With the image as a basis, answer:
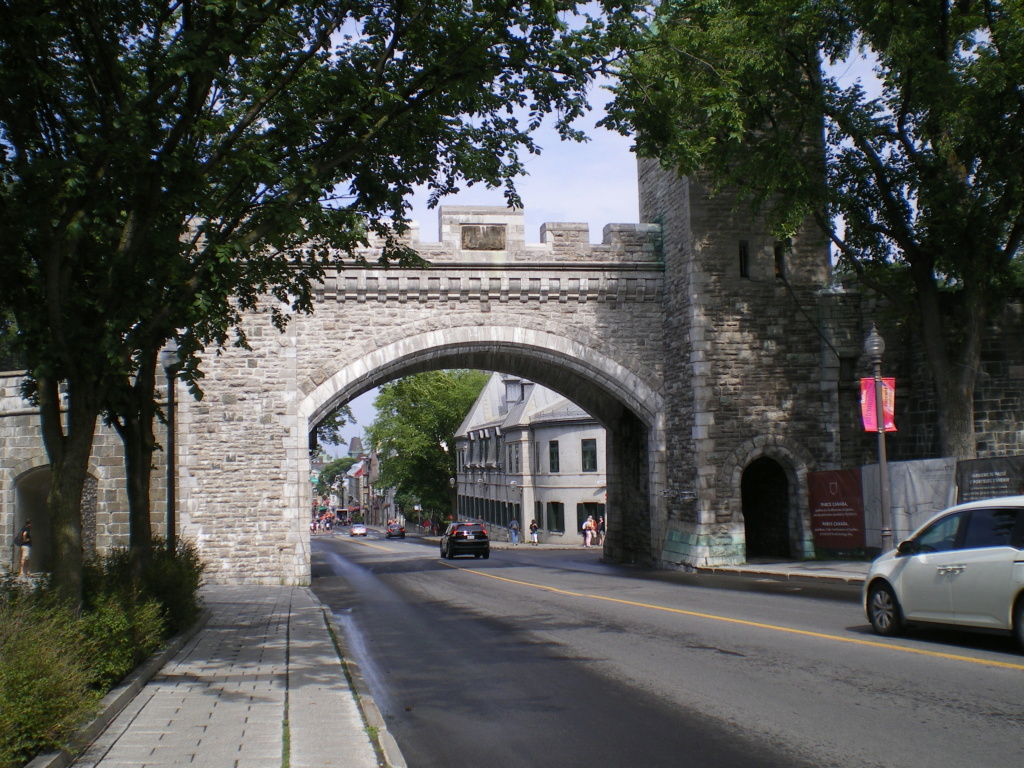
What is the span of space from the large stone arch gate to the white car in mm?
12932

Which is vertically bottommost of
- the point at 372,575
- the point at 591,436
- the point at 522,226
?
the point at 372,575

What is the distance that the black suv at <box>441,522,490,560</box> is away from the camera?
31.7 meters

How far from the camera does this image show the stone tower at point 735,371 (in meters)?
20.9

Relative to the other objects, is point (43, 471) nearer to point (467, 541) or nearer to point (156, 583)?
point (156, 583)

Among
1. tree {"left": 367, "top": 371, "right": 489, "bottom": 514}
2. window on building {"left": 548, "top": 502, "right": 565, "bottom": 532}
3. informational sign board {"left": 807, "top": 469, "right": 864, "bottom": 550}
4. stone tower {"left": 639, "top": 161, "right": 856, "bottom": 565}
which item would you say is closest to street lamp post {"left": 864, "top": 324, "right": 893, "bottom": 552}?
informational sign board {"left": 807, "top": 469, "right": 864, "bottom": 550}

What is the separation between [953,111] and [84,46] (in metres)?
13.9

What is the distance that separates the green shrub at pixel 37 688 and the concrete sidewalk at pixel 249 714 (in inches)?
8.5

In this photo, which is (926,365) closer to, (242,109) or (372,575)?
(372,575)

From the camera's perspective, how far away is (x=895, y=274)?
19531mm

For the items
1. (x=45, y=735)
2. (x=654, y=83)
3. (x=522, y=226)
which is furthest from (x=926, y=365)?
(x=45, y=735)

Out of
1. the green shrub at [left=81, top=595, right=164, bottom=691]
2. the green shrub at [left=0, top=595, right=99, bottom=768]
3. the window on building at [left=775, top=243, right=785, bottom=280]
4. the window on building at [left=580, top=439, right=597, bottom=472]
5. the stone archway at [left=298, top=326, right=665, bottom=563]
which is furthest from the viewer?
the window on building at [left=580, top=439, right=597, bottom=472]

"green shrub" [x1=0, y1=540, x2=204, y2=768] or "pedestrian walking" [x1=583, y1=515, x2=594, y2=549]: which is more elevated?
"green shrub" [x1=0, y1=540, x2=204, y2=768]

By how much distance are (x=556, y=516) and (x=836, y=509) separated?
28.4m

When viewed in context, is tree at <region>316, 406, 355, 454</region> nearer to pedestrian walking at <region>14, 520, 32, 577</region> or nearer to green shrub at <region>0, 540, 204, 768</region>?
pedestrian walking at <region>14, 520, 32, 577</region>
